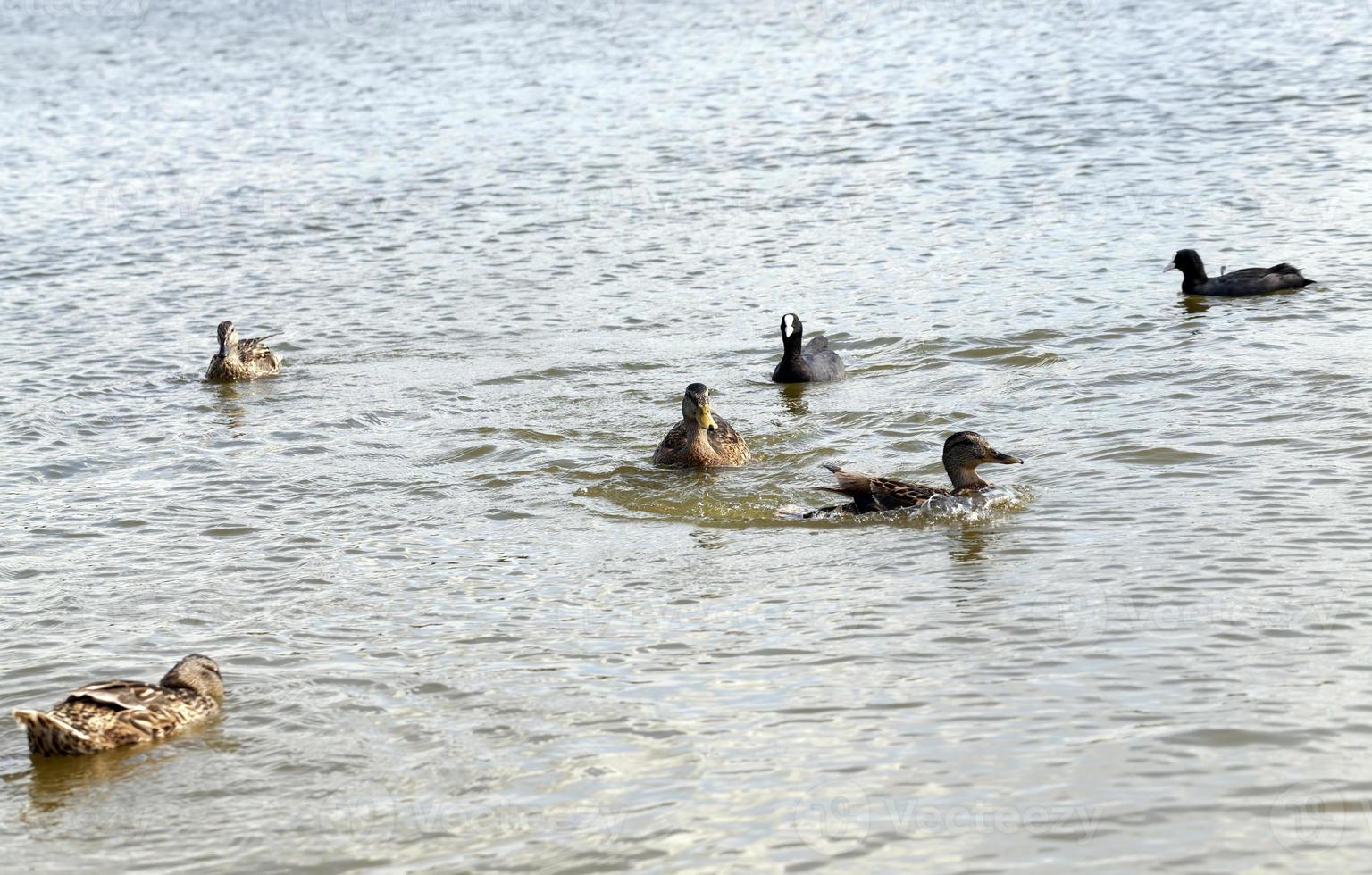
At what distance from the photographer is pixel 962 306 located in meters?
16.8

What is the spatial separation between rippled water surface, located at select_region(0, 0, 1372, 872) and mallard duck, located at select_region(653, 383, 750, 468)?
0.24 meters

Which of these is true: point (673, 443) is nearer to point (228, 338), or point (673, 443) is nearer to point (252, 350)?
point (252, 350)

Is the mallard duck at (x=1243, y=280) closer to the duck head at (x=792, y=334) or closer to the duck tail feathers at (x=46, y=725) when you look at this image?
the duck head at (x=792, y=334)

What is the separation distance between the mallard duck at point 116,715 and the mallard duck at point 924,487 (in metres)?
4.42

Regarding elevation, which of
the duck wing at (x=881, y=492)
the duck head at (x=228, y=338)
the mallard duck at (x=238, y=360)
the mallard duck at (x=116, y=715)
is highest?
the duck head at (x=228, y=338)

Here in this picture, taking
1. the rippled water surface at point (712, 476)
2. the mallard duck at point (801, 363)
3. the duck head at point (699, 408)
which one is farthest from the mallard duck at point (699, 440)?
the mallard duck at point (801, 363)

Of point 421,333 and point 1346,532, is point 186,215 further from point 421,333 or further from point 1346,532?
point 1346,532

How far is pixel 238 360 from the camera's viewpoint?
1611 centimetres

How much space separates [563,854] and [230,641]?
10.7ft

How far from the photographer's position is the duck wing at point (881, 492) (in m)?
10.9

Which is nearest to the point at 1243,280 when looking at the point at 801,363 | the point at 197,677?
the point at 801,363

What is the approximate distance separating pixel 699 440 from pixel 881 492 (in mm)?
2090

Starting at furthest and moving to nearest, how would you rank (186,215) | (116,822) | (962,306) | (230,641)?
(186,215) < (962,306) < (230,641) < (116,822)

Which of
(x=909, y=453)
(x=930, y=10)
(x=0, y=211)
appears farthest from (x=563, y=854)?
(x=930, y=10)
